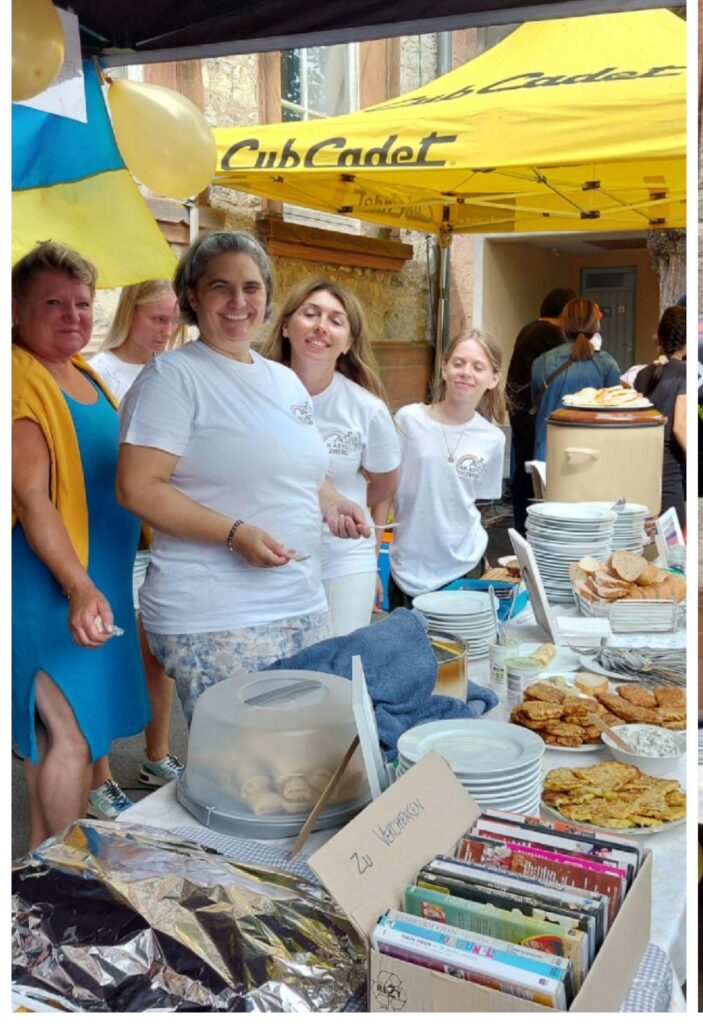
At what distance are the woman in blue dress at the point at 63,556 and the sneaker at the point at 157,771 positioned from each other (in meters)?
0.82

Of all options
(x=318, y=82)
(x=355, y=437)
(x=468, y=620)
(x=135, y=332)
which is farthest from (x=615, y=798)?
(x=318, y=82)

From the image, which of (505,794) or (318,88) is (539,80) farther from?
(505,794)

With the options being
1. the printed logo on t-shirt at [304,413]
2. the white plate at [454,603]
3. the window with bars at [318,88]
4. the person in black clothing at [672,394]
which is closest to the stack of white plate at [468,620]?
the white plate at [454,603]

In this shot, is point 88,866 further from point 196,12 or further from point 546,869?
point 196,12

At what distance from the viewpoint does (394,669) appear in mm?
1599

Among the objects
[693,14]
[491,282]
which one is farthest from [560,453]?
[491,282]

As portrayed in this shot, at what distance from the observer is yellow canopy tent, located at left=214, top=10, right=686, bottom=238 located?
432 cm

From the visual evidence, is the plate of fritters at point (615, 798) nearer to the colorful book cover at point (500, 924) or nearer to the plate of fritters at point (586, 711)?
the plate of fritters at point (586, 711)

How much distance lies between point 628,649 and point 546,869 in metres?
1.22

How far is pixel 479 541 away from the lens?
11.5 ft

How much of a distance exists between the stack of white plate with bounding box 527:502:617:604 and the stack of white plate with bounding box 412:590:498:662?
0.70 meters

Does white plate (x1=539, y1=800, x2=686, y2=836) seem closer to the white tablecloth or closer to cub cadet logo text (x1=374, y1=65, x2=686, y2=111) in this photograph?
the white tablecloth

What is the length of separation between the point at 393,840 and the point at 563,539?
2098mm

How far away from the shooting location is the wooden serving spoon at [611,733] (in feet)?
5.20
